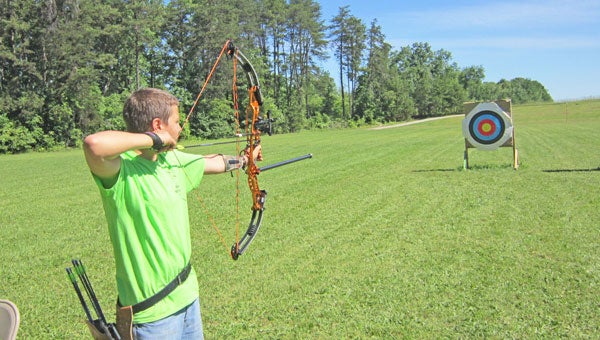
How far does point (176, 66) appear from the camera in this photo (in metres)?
42.4

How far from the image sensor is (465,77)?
287 ft

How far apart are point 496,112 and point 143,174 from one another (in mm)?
10482

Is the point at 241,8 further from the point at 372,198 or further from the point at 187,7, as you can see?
the point at 372,198

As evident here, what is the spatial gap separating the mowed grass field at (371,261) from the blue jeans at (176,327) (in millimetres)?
1476

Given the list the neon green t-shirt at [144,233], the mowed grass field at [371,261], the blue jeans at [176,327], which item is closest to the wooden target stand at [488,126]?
the mowed grass field at [371,261]

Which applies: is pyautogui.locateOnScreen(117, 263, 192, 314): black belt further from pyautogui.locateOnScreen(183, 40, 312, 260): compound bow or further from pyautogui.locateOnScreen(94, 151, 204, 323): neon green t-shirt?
pyautogui.locateOnScreen(183, 40, 312, 260): compound bow

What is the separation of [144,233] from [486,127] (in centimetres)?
1051

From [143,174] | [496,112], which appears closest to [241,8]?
[496,112]

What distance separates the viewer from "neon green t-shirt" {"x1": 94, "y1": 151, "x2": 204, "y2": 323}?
1696 millimetres

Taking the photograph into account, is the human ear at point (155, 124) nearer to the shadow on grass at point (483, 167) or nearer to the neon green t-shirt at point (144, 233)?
the neon green t-shirt at point (144, 233)

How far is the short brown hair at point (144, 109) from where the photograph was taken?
168 cm

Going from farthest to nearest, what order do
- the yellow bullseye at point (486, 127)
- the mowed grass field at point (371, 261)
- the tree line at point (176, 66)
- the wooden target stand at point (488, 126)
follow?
the tree line at point (176, 66) → the yellow bullseye at point (486, 127) → the wooden target stand at point (488, 126) → the mowed grass field at point (371, 261)

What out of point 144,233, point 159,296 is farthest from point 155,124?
point 159,296

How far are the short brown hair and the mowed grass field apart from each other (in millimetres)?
2053
